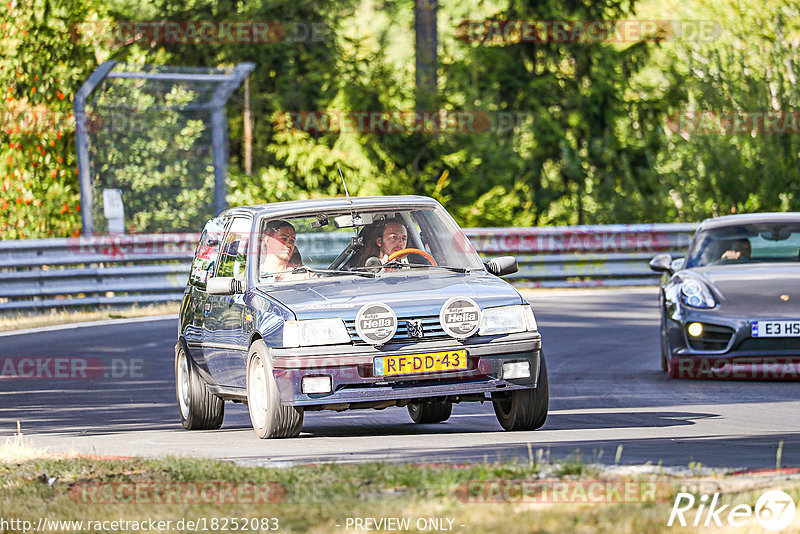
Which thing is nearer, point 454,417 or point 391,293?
point 391,293

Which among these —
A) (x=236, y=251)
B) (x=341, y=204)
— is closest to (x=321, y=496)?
(x=341, y=204)

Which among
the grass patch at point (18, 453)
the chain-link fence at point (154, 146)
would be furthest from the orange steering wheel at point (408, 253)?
the chain-link fence at point (154, 146)

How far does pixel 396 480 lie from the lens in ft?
22.2

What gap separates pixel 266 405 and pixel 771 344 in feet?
17.0

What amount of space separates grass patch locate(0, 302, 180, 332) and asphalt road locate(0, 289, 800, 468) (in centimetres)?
198

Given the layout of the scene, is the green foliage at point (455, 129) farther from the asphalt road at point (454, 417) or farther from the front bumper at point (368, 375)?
the front bumper at point (368, 375)

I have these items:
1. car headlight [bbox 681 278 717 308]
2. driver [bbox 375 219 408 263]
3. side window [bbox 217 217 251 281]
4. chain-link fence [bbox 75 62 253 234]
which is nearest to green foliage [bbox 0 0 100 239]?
chain-link fence [bbox 75 62 253 234]

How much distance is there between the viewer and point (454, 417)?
11.1 m

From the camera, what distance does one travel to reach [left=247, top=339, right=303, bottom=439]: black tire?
9.14m

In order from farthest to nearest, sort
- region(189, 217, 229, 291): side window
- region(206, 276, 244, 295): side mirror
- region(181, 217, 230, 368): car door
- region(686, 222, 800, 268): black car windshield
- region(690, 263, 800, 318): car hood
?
1. region(686, 222, 800, 268): black car windshield
2. region(690, 263, 800, 318): car hood
3. region(189, 217, 229, 291): side window
4. region(181, 217, 230, 368): car door
5. region(206, 276, 244, 295): side mirror

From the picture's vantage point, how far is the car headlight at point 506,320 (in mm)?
9180

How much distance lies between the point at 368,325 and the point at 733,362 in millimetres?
4944

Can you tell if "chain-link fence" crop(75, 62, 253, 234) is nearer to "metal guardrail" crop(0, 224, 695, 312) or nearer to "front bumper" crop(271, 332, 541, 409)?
"metal guardrail" crop(0, 224, 695, 312)

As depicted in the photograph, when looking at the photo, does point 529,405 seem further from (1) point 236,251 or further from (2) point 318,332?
(1) point 236,251
